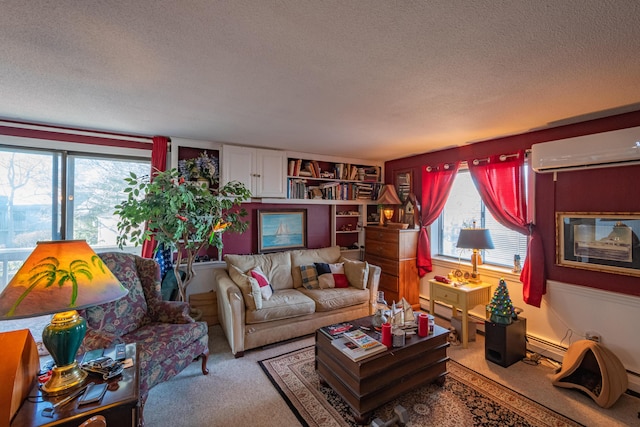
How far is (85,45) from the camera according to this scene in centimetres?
147

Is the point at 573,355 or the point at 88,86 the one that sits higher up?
the point at 88,86

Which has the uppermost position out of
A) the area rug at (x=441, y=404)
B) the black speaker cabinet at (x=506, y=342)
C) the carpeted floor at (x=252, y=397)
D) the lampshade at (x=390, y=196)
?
the lampshade at (x=390, y=196)

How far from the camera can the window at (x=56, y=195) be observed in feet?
9.36

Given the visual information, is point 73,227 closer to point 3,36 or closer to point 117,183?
point 117,183

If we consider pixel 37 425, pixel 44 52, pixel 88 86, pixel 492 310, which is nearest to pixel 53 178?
pixel 88 86

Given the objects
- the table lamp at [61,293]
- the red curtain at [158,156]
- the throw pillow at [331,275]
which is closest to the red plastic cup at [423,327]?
the throw pillow at [331,275]

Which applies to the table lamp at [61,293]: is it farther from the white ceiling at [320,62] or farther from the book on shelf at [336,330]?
the book on shelf at [336,330]

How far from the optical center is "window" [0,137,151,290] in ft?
9.36

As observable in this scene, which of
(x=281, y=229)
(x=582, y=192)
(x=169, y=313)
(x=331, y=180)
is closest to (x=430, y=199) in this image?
(x=331, y=180)

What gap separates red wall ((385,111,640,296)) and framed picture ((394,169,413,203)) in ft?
4.17

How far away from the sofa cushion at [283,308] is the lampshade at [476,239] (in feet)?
Result: 6.17

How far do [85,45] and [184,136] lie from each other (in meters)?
1.90

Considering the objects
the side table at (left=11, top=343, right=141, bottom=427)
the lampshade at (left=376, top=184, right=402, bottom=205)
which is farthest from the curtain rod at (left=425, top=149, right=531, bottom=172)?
the side table at (left=11, top=343, right=141, bottom=427)

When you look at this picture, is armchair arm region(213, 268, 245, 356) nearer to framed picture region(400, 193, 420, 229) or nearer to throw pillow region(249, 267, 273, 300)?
throw pillow region(249, 267, 273, 300)
